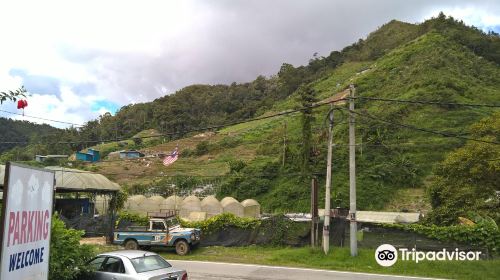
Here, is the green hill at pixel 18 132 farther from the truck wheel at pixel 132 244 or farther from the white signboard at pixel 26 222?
the white signboard at pixel 26 222

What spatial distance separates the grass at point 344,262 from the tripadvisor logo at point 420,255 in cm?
34

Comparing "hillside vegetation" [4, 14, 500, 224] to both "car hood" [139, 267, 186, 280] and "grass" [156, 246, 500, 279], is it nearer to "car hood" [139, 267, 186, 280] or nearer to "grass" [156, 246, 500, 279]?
"grass" [156, 246, 500, 279]

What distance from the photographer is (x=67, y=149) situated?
384 feet

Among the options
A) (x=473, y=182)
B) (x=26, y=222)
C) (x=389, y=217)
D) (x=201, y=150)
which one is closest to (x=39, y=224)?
(x=26, y=222)

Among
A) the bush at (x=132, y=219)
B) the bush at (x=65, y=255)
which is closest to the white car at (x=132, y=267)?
the bush at (x=65, y=255)

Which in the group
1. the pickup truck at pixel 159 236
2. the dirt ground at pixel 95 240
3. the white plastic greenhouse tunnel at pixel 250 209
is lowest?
the dirt ground at pixel 95 240

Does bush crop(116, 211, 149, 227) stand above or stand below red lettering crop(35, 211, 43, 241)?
below

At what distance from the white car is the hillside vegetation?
782 centimetres

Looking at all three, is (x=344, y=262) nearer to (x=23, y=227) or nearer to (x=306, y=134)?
(x=23, y=227)

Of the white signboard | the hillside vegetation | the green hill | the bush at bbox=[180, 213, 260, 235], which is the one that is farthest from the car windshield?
the green hill

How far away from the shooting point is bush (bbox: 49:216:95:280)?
1011cm

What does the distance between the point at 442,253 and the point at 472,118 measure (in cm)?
4950

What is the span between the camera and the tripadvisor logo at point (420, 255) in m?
21.1

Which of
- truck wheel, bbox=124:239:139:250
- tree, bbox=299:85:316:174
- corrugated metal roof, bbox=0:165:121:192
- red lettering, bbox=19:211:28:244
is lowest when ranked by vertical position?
truck wheel, bbox=124:239:139:250
